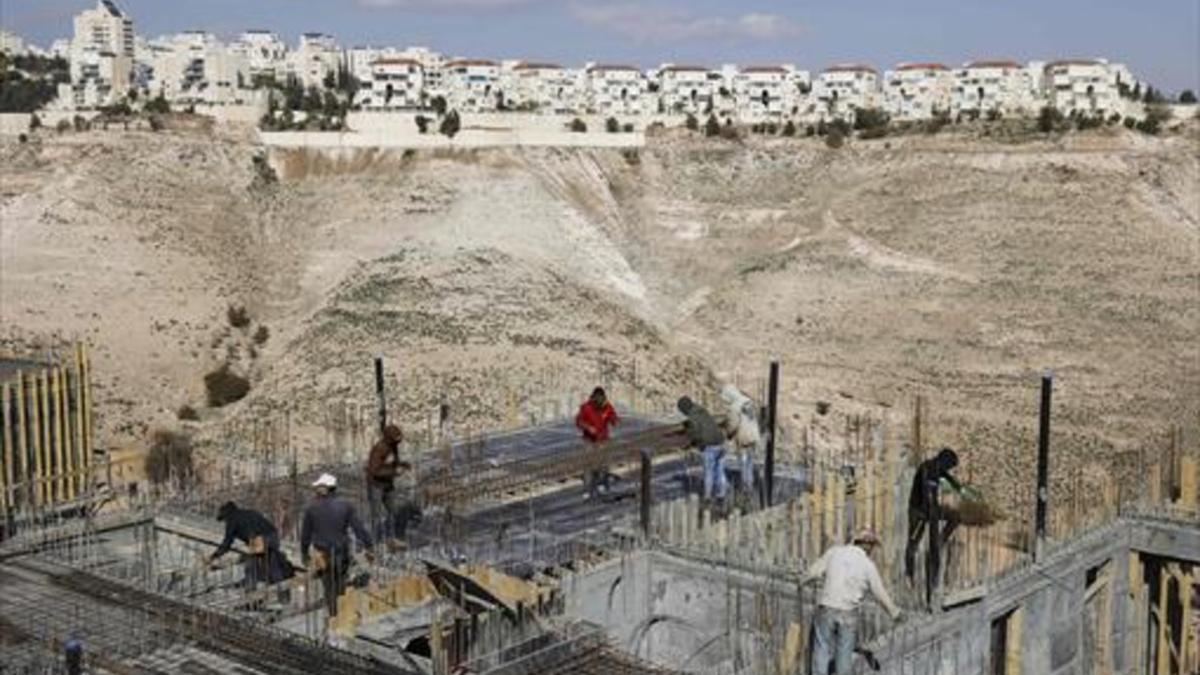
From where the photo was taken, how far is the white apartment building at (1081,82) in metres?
78.5

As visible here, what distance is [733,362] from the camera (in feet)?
125

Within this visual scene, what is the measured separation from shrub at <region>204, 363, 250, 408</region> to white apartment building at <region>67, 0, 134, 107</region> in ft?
122

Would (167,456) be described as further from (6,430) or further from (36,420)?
(6,430)

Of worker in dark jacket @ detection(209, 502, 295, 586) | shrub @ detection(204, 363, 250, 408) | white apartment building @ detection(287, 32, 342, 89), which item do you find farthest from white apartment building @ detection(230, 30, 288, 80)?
worker in dark jacket @ detection(209, 502, 295, 586)

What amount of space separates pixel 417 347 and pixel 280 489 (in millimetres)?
18695

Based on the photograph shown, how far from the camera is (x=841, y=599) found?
946 cm

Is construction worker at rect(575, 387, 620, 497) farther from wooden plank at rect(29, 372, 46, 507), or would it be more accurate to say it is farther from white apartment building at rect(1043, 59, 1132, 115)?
white apartment building at rect(1043, 59, 1132, 115)

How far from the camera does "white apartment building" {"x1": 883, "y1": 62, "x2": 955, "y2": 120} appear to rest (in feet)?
299

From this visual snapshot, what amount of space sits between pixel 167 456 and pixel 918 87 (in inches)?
3165

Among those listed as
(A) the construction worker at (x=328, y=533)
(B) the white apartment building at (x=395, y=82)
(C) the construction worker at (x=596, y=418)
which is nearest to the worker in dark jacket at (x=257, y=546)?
(A) the construction worker at (x=328, y=533)

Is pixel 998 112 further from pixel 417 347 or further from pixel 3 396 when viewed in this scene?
pixel 3 396

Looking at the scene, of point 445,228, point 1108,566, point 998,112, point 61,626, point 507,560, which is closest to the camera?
point 61,626

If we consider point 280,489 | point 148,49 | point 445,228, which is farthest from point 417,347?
point 148,49

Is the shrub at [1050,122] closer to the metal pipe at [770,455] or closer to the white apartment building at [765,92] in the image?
the white apartment building at [765,92]
